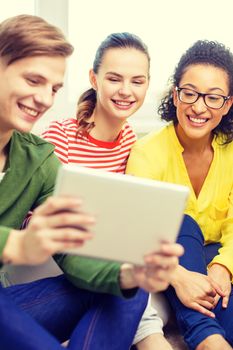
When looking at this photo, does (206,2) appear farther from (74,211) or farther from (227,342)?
(74,211)

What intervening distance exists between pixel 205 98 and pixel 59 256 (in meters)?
0.66

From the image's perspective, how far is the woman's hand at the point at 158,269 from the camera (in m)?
0.83

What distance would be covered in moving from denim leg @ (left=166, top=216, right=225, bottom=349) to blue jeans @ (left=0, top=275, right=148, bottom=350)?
23 cm

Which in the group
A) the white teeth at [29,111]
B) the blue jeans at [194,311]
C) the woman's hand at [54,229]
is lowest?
the blue jeans at [194,311]

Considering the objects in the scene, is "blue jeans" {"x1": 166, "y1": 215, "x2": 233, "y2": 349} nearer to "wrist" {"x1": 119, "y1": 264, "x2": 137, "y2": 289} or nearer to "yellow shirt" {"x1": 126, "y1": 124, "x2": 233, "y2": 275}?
"yellow shirt" {"x1": 126, "y1": 124, "x2": 233, "y2": 275}

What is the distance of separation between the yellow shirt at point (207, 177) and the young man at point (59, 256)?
0.39 meters

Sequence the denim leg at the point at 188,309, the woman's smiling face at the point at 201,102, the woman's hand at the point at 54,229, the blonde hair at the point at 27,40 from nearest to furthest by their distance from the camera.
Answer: the woman's hand at the point at 54,229
the blonde hair at the point at 27,40
the denim leg at the point at 188,309
the woman's smiling face at the point at 201,102

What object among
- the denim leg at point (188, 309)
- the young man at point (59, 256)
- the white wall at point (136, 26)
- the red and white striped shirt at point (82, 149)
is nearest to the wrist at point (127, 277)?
the young man at point (59, 256)

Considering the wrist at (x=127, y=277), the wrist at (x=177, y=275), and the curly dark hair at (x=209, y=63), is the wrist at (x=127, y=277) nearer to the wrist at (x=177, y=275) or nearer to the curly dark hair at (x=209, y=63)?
the wrist at (x=177, y=275)

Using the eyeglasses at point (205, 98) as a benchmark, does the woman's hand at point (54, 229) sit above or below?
below

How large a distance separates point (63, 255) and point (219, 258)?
1.71ft

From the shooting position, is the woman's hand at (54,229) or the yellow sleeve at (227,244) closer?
the woman's hand at (54,229)

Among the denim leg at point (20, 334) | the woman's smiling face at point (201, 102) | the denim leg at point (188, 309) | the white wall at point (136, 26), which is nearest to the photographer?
the denim leg at point (20, 334)

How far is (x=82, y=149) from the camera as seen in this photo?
1476 mm
